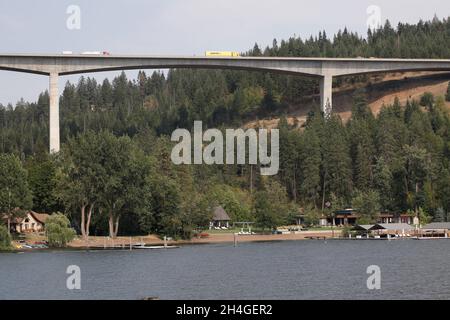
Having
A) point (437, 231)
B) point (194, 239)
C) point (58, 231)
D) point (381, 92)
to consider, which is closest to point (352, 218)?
point (437, 231)

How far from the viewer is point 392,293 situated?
5303 cm

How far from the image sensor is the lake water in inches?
2144

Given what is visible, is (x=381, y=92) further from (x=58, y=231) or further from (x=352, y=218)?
(x=58, y=231)

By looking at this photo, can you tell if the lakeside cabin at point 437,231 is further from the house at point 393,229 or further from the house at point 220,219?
the house at point 220,219

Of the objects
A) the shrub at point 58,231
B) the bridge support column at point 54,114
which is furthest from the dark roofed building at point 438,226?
the bridge support column at point 54,114

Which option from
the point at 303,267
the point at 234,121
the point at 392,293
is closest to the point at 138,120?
the point at 234,121

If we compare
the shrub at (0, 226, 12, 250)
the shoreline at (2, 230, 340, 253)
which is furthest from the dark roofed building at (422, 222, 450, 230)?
the shrub at (0, 226, 12, 250)

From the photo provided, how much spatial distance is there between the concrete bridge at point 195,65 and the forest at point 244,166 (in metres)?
6.29

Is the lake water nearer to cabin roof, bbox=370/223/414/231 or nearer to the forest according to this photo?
the forest

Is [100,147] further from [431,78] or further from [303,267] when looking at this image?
[431,78]

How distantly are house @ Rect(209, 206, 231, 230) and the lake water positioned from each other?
101 feet

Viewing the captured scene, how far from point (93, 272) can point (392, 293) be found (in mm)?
23792

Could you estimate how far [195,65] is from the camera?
146125 millimetres

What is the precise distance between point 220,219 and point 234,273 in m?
62.2
